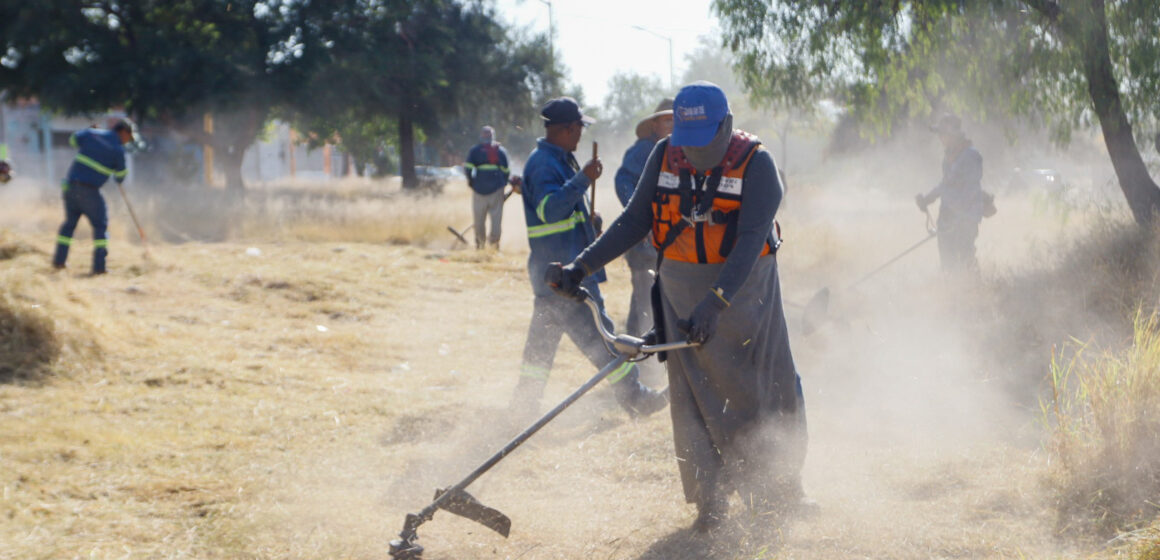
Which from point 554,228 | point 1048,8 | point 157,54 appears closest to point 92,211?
point 554,228

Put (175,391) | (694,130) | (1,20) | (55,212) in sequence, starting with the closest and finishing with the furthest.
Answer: (694,130), (175,391), (55,212), (1,20)

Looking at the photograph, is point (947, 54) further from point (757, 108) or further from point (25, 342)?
point (25, 342)

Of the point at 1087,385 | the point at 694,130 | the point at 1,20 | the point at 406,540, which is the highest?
the point at 1,20

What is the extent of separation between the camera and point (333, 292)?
970 centimetres

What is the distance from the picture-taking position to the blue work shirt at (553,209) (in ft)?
17.0

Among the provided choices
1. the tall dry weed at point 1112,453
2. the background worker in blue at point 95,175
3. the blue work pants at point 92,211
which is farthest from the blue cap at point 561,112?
the blue work pants at point 92,211

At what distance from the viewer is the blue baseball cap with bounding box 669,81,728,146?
11.0ft

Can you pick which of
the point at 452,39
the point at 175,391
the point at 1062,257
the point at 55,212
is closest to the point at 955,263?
the point at 1062,257

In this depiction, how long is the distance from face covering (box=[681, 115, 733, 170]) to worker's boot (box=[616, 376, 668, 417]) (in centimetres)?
209

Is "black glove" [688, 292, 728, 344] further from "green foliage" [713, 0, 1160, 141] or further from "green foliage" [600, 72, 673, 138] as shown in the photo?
"green foliage" [600, 72, 673, 138]

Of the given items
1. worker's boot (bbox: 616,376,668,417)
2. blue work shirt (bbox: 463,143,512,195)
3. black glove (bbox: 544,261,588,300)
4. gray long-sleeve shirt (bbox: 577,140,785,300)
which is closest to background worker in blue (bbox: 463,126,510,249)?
blue work shirt (bbox: 463,143,512,195)

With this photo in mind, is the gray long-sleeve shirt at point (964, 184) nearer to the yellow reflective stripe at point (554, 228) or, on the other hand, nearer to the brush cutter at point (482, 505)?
the yellow reflective stripe at point (554, 228)

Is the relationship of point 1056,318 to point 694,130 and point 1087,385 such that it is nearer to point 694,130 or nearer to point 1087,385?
point 1087,385

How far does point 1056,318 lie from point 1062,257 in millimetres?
1586
